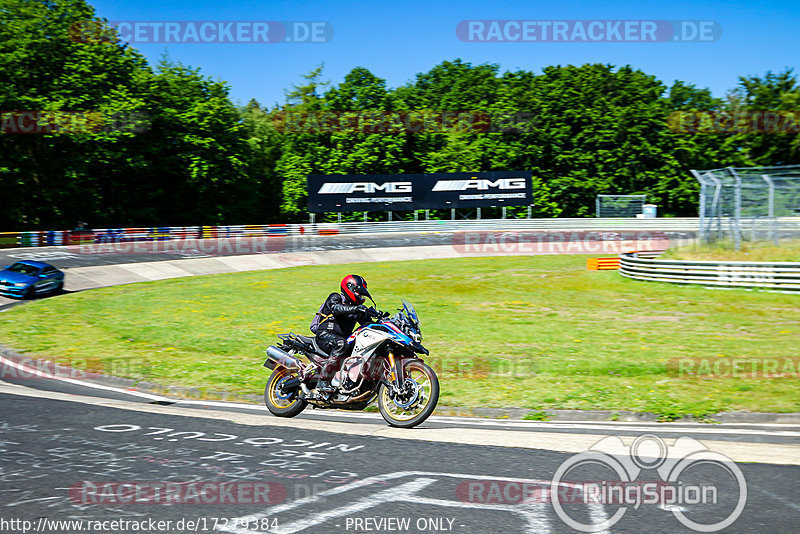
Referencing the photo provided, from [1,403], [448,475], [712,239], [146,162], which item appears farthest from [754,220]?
[146,162]

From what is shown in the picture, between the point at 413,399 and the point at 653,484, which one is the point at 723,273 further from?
the point at 653,484

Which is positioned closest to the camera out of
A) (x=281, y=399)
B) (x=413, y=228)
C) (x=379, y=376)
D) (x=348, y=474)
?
(x=348, y=474)

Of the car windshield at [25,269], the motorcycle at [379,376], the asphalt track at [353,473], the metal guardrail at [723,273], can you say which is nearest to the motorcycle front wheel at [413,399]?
the motorcycle at [379,376]

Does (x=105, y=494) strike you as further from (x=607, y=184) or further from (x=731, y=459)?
(x=607, y=184)

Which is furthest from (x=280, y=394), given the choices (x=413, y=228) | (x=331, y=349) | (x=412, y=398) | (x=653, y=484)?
(x=413, y=228)

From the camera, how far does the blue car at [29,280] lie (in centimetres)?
2502

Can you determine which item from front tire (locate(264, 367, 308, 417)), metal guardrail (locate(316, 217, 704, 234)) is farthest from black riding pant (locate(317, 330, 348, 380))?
metal guardrail (locate(316, 217, 704, 234))

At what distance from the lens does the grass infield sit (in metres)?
11.2

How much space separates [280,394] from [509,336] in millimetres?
7645

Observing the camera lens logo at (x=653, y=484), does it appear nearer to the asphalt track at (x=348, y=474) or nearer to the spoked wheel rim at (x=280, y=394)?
the asphalt track at (x=348, y=474)

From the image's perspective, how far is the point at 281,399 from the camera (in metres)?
10.1

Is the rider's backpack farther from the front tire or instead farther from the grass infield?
the grass infield

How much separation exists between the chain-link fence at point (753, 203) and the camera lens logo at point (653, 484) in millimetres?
17212

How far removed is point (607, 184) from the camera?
6556 centimetres
